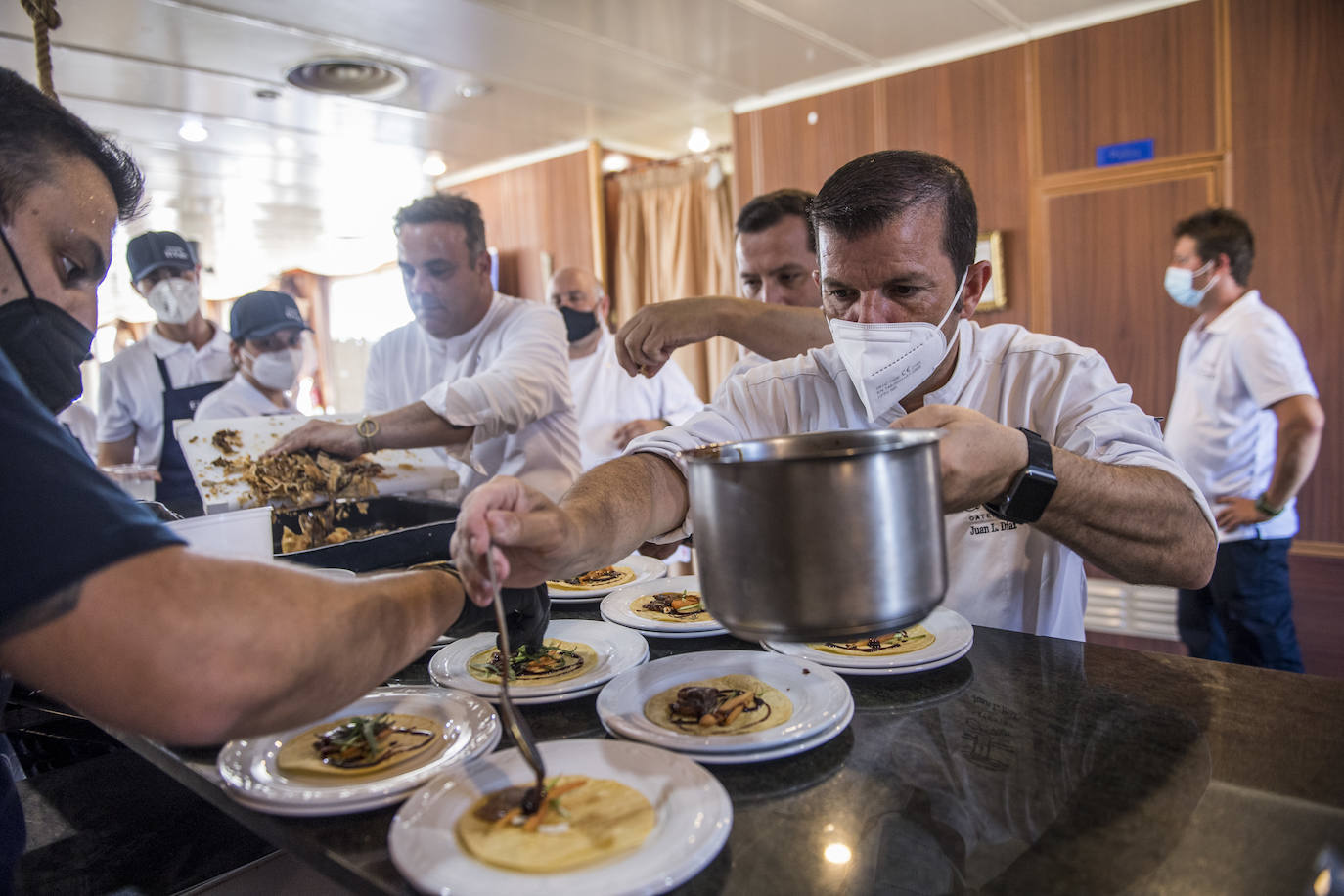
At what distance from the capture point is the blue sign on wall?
442 centimetres

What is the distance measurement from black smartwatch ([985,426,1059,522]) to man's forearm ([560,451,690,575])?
612 mm

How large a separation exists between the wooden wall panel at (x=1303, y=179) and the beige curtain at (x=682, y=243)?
10.8 feet

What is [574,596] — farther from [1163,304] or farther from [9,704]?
[1163,304]

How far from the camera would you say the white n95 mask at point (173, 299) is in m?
3.84

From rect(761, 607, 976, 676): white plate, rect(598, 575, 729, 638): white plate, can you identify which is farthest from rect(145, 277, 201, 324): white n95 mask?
rect(761, 607, 976, 676): white plate

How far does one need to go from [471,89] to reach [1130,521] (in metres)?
5.30

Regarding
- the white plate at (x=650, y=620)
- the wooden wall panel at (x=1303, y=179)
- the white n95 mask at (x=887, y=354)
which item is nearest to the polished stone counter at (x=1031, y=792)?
the white plate at (x=650, y=620)

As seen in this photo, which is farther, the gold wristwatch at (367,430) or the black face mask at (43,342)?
the gold wristwatch at (367,430)

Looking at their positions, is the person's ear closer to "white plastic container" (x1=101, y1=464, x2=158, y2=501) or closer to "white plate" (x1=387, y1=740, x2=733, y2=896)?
"white plate" (x1=387, y1=740, x2=733, y2=896)

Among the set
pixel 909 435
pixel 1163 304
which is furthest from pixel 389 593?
pixel 1163 304

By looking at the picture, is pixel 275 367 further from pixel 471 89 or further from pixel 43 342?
pixel 471 89

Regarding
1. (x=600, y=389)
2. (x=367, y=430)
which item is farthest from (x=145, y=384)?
(x=600, y=389)

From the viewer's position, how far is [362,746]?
1134 millimetres

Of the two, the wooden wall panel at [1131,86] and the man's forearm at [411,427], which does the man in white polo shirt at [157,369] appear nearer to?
the man's forearm at [411,427]
